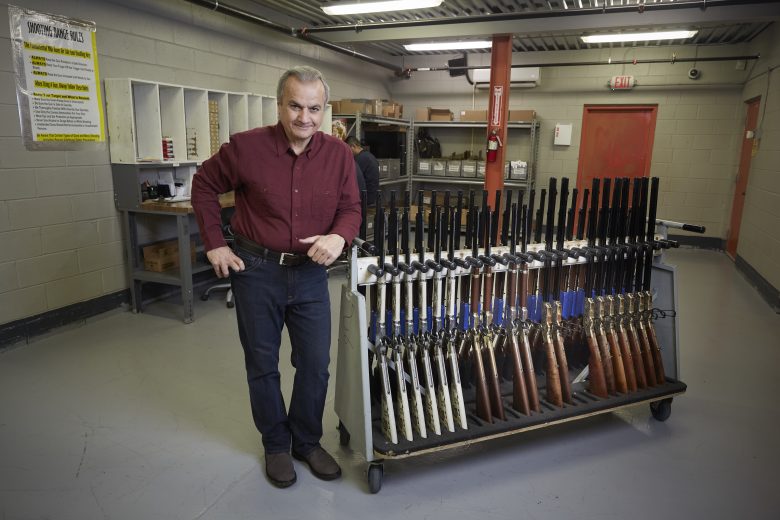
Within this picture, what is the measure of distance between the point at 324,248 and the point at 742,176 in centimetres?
716

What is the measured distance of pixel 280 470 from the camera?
2162 millimetres

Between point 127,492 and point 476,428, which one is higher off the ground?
point 476,428

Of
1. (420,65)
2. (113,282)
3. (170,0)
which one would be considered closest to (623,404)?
(113,282)

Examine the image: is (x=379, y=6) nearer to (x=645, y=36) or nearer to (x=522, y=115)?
(x=645, y=36)

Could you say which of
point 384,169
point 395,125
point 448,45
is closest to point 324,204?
point 384,169

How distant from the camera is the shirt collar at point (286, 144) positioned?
76.5 inches

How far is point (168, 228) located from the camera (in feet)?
15.5

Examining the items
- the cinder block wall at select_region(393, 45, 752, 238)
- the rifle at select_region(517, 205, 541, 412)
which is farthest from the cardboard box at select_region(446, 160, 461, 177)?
the rifle at select_region(517, 205, 541, 412)

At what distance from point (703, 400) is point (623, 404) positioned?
817 mm

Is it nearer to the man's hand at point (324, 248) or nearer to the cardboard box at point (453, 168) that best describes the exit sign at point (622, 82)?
the cardboard box at point (453, 168)

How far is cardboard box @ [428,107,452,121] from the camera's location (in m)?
8.26

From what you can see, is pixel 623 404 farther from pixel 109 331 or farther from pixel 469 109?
pixel 469 109

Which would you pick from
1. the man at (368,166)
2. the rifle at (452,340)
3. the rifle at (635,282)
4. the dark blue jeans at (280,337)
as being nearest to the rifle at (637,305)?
the rifle at (635,282)

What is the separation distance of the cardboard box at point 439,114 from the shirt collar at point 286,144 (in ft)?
21.6
